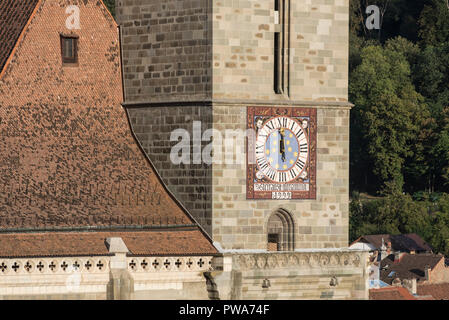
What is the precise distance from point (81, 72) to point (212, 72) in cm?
340

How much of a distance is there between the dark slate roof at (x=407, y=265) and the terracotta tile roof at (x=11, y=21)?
43094 mm

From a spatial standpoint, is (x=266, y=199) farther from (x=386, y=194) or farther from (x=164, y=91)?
(x=386, y=194)

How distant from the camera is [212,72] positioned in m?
44.2

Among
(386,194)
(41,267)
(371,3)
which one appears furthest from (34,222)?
(371,3)

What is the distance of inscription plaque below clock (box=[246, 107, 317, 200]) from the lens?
147 feet

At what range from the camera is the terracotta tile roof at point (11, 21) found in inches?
1774

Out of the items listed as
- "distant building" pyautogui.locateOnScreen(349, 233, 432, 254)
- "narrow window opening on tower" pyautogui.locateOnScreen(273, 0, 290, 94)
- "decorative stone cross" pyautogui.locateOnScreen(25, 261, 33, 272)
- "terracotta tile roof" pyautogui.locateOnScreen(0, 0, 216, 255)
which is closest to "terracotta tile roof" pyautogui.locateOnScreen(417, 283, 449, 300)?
"distant building" pyautogui.locateOnScreen(349, 233, 432, 254)

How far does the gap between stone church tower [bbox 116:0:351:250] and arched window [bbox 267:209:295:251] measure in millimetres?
23

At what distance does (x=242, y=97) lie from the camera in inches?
1753

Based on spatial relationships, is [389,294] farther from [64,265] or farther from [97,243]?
[64,265]

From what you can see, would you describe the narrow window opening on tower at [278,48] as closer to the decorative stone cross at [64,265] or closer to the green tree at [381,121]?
the decorative stone cross at [64,265]
